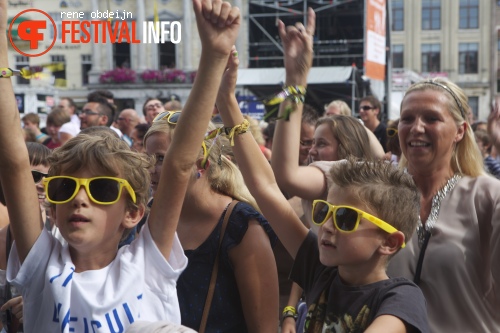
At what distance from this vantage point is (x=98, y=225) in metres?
2.18

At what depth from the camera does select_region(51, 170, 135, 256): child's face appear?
84.6 inches

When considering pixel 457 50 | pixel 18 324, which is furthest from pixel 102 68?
pixel 18 324

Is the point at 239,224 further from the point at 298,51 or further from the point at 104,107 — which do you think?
the point at 104,107

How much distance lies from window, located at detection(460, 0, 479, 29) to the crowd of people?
5138 centimetres

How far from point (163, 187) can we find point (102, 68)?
45862 millimetres

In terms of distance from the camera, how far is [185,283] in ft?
9.18

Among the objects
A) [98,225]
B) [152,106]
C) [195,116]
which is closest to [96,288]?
[98,225]

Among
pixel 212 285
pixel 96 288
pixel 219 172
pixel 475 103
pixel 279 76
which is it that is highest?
pixel 279 76

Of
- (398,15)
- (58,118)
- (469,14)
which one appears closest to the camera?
(58,118)

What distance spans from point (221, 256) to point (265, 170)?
36cm

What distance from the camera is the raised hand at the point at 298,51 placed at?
272 cm

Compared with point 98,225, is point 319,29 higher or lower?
higher

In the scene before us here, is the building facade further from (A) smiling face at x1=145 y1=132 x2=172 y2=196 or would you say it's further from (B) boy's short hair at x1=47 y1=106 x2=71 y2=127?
(A) smiling face at x1=145 y1=132 x2=172 y2=196

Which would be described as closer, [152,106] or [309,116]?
[309,116]
